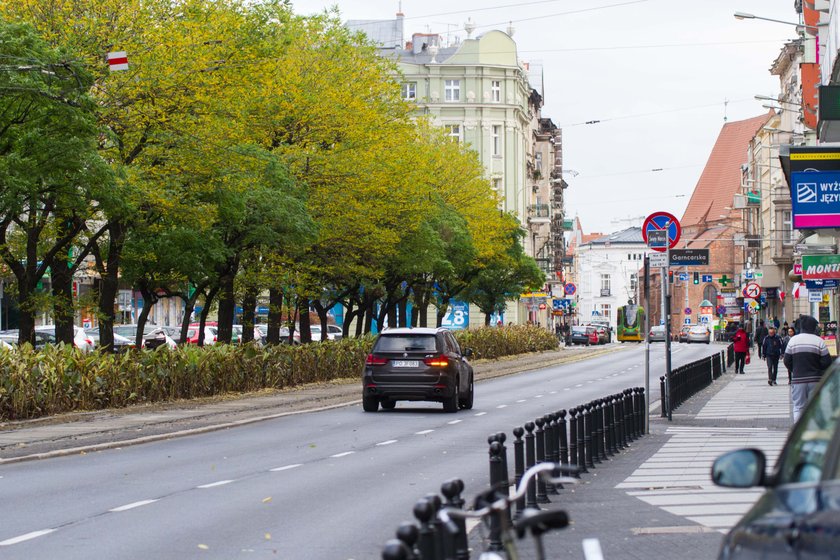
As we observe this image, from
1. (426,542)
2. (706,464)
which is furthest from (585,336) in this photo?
(426,542)

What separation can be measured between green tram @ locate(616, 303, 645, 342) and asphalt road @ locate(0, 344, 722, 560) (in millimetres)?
93377

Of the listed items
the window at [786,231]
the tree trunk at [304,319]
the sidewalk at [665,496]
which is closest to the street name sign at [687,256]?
the sidewalk at [665,496]

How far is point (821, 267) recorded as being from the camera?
1332 inches

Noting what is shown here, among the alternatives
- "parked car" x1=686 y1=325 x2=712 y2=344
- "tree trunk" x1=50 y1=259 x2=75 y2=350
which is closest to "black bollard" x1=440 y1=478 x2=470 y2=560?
"tree trunk" x1=50 y1=259 x2=75 y2=350

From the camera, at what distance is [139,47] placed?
94.0 ft

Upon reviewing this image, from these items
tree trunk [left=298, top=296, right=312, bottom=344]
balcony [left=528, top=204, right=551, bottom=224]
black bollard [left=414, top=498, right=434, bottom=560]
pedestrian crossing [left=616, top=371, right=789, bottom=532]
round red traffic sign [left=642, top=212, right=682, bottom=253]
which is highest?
balcony [left=528, top=204, right=551, bottom=224]

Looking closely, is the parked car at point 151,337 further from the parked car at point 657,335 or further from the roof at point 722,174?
the roof at point 722,174

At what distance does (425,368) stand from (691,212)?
160 m

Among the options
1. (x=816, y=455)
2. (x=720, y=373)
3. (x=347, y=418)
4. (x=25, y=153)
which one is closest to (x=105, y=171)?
(x=25, y=153)

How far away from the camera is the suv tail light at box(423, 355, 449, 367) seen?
93.4ft

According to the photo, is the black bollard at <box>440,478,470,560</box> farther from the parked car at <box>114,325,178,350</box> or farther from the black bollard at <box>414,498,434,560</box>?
the parked car at <box>114,325,178,350</box>

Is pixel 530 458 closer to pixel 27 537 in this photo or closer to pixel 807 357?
pixel 27 537

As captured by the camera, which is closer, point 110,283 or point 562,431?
point 562,431

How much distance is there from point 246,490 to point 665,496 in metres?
4.07
